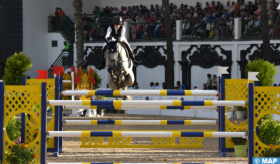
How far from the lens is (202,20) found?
2159 centimetres

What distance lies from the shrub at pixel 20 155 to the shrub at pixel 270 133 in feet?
11.8

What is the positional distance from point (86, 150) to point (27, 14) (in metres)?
19.7

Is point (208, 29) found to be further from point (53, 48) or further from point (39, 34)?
point (39, 34)

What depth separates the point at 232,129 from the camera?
26.3 ft

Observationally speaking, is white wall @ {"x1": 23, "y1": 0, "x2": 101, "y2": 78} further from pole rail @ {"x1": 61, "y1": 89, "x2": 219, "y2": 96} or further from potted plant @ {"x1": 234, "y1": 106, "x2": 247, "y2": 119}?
pole rail @ {"x1": 61, "y1": 89, "x2": 219, "y2": 96}

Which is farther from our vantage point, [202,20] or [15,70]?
[202,20]

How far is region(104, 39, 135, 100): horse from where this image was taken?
31.2 ft

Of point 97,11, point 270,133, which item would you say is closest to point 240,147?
point 270,133

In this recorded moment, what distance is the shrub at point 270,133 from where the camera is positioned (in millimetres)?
6638

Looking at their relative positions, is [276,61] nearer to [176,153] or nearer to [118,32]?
[118,32]

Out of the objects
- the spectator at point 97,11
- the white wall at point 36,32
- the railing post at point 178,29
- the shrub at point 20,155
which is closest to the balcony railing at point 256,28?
the railing post at point 178,29

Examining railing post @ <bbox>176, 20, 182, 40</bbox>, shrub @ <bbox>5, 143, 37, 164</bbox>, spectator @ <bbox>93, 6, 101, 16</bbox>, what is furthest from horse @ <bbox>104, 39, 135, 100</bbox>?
spectator @ <bbox>93, 6, 101, 16</bbox>

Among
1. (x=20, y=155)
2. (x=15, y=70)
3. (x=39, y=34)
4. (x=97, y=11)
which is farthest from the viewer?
(x=97, y=11)

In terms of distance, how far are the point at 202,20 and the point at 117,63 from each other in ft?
40.8
